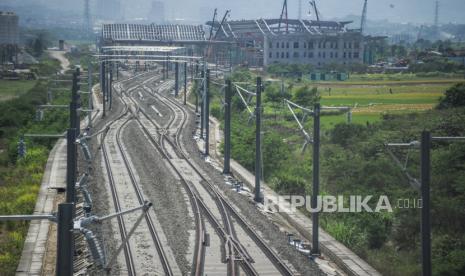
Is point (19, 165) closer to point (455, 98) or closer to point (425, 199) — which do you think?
point (425, 199)

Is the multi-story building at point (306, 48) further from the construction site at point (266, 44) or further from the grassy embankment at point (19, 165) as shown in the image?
the grassy embankment at point (19, 165)

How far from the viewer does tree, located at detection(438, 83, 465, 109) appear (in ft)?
94.5

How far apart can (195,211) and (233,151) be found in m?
7.79

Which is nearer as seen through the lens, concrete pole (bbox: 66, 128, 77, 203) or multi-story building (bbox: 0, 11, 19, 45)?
concrete pole (bbox: 66, 128, 77, 203)

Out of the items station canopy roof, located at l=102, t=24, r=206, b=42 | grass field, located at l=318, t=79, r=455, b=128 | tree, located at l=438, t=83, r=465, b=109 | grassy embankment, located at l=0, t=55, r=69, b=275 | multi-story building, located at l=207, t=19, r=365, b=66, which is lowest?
grassy embankment, located at l=0, t=55, r=69, b=275

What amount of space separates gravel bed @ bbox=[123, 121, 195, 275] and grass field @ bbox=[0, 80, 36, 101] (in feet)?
75.4

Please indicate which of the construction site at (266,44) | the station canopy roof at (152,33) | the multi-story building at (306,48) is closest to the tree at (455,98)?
the construction site at (266,44)

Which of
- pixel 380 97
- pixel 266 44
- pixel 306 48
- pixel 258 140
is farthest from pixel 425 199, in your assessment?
pixel 306 48

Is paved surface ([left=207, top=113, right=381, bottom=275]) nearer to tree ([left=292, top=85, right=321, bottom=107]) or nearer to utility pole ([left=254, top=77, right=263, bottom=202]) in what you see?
utility pole ([left=254, top=77, right=263, bottom=202])

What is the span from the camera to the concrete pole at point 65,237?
568cm

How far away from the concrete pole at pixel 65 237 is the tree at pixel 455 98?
24.8m

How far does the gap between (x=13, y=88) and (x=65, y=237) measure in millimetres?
47482

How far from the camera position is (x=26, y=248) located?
11.6 meters

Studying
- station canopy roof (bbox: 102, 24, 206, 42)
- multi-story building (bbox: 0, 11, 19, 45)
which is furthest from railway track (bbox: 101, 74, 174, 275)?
multi-story building (bbox: 0, 11, 19, 45)
